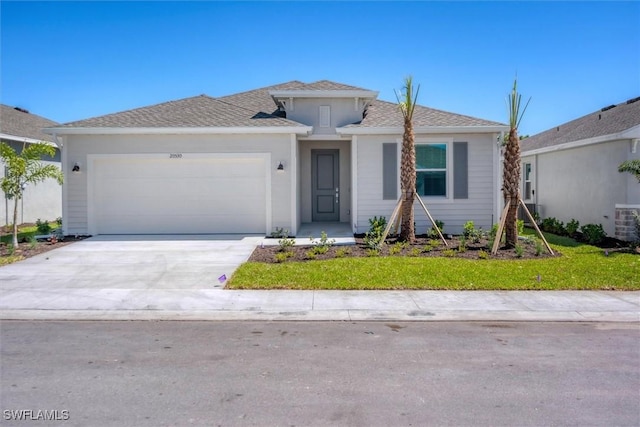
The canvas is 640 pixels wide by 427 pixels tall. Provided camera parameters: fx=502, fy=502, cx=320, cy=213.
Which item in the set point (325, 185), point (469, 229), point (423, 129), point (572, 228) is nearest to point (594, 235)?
point (572, 228)

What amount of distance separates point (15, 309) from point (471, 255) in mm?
8697

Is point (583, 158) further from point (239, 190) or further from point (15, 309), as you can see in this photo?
point (15, 309)

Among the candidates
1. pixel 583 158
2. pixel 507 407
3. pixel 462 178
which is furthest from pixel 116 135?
pixel 583 158

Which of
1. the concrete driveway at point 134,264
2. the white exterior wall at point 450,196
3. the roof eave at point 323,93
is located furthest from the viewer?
the roof eave at point 323,93

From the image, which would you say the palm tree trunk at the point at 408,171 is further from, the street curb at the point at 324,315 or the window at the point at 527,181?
the window at the point at 527,181

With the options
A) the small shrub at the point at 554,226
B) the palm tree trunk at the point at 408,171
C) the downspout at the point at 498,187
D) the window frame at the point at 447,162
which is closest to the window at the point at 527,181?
the small shrub at the point at 554,226

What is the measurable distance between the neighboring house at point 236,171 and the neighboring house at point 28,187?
485cm

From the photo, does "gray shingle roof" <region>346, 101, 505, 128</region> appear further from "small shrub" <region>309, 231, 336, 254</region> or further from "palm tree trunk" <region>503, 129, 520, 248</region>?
"small shrub" <region>309, 231, 336, 254</region>

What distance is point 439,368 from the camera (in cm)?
506

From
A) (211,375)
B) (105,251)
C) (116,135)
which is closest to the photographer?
(211,375)

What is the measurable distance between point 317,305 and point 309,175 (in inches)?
393

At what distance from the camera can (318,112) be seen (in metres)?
16.1

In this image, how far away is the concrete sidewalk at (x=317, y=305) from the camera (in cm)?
699

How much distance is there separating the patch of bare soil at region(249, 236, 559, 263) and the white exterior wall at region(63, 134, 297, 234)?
8.08ft
